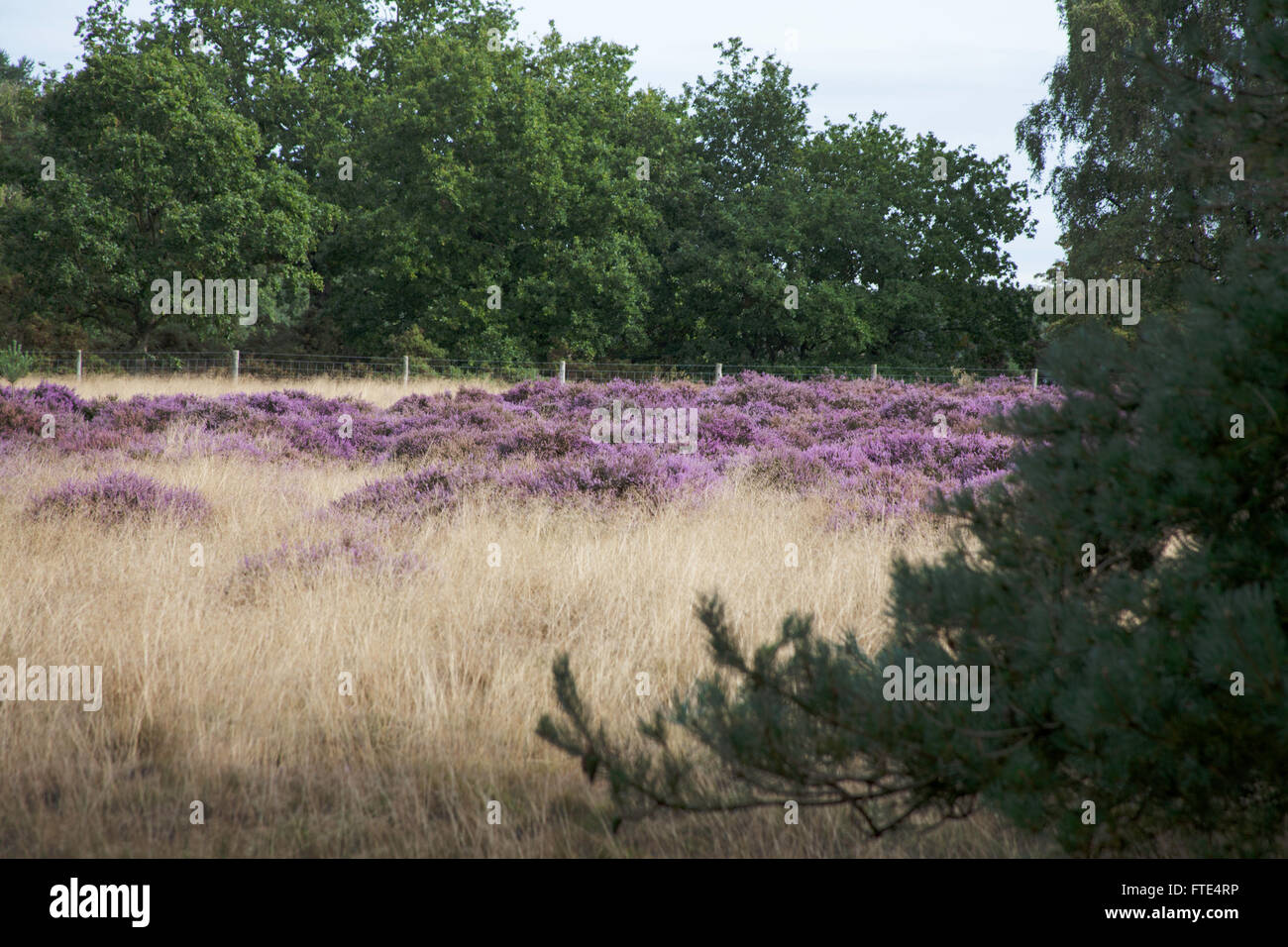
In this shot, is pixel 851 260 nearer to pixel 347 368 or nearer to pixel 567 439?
pixel 347 368

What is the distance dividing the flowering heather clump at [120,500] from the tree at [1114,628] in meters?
5.90

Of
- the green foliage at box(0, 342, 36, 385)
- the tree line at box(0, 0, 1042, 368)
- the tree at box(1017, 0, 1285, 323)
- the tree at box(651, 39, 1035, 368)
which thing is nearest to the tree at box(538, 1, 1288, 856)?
the tree at box(1017, 0, 1285, 323)

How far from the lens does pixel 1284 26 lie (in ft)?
7.78

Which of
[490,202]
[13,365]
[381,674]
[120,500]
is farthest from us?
[490,202]

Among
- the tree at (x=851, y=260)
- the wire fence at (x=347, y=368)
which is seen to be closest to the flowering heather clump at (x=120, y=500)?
the wire fence at (x=347, y=368)

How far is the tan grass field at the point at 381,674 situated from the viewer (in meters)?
3.13

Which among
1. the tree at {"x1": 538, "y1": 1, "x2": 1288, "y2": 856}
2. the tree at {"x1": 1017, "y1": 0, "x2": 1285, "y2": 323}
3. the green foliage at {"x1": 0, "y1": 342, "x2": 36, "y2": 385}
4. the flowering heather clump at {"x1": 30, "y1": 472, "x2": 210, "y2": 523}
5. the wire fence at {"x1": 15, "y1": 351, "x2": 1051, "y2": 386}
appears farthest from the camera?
the wire fence at {"x1": 15, "y1": 351, "x2": 1051, "y2": 386}

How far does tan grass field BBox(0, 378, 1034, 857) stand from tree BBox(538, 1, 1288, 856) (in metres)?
0.72

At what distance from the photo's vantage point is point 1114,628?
2229mm

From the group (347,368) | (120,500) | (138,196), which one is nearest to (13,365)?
(347,368)

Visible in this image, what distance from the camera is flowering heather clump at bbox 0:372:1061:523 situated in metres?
8.88

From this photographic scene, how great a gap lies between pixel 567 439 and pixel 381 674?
24.4 ft

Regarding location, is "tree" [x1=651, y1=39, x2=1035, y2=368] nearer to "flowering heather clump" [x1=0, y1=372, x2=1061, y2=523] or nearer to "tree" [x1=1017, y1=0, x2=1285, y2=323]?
"tree" [x1=1017, y1=0, x2=1285, y2=323]

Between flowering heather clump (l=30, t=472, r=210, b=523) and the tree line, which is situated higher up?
the tree line
